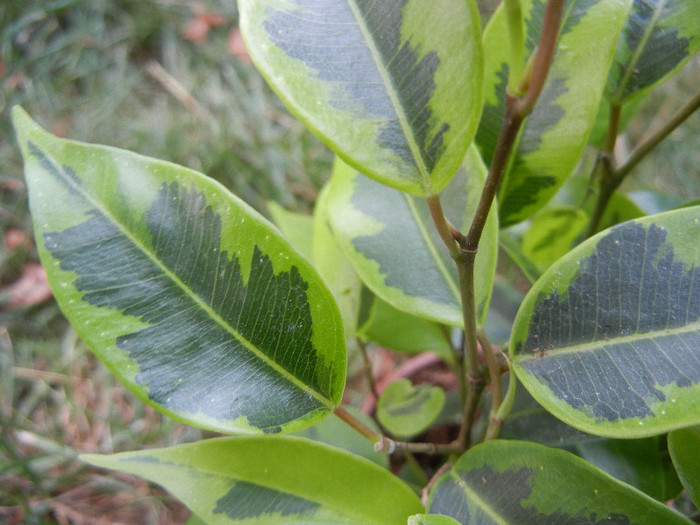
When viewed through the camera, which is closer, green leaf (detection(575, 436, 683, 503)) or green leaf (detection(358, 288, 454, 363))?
green leaf (detection(575, 436, 683, 503))

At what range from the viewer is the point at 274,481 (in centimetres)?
38

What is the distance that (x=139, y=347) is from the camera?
0.98 ft

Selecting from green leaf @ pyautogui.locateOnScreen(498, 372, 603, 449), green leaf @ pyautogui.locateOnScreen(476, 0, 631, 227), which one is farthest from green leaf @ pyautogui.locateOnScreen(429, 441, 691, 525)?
green leaf @ pyautogui.locateOnScreen(476, 0, 631, 227)

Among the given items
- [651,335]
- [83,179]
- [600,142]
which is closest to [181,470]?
[83,179]

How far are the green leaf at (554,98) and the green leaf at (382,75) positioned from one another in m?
0.12

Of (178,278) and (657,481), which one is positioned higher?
(178,278)

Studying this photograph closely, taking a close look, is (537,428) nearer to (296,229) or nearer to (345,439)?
(345,439)

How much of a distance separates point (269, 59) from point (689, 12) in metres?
0.33

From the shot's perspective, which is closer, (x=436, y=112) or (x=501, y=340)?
(x=436, y=112)

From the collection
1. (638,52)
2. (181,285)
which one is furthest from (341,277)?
(638,52)

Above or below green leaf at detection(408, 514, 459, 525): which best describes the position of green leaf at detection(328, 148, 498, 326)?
above

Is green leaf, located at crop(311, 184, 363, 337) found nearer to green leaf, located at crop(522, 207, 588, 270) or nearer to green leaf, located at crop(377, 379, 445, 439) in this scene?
green leaf, located at crop(377, 379, 445, 439)

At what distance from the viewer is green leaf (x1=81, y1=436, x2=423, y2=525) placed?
368mm

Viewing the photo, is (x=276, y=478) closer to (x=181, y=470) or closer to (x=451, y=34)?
(x=181, y=470)
